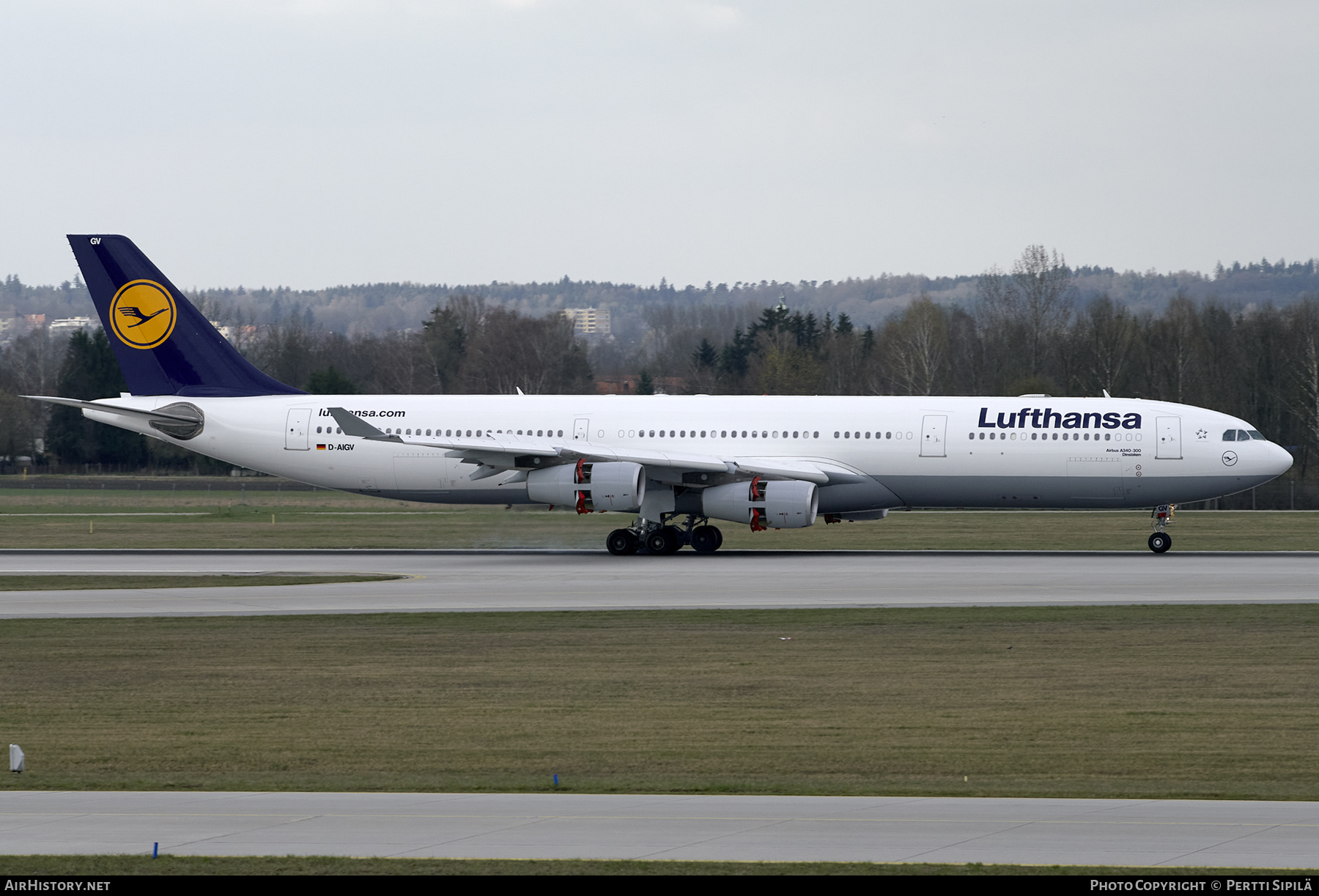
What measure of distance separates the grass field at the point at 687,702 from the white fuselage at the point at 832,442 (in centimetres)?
1226

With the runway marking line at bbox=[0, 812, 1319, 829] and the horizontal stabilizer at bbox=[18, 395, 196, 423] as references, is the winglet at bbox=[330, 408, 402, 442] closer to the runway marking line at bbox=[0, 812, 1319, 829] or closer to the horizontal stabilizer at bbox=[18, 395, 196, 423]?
the horizontal stabilizer at bbox=[18, 395, 196, 423]

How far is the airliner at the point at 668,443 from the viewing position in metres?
38.0

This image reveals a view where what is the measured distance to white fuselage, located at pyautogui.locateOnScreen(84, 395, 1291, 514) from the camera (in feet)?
125

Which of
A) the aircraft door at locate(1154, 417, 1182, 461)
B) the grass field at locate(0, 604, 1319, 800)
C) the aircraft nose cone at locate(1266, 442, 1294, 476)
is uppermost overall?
the aircraft door at locate(1154, 417, 1182, 461)

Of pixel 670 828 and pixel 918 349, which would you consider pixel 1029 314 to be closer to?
pixel 918 349

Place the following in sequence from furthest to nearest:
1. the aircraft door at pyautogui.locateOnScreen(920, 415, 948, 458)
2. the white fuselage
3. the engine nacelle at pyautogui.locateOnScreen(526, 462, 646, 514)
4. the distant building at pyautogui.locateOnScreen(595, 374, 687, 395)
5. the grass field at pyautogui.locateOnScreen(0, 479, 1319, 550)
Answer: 1. the distant building at pyautogui.locateOnScreen(595, 374, 687, 395)
2. the grass field at pyautogui.locateOnScreen(0, 479, 1319, 550)
3. the aircraft door at pyautogui.locateOnScreen(920, 415, 948, 458)
4. the white fuselage
5. the engine nacelle at pyautogui.locateOnScreen(526, 462, 646, 514)

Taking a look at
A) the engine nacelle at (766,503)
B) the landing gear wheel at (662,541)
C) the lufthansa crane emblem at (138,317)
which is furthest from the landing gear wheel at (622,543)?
the lufthansa crane emblem at (138,317)

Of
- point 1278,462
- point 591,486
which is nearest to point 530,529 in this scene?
point 591,486

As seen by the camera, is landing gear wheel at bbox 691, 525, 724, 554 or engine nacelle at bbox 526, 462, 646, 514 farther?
landing gear wheel at bbox 691, 525, 724, 554

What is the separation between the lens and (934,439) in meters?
38.6

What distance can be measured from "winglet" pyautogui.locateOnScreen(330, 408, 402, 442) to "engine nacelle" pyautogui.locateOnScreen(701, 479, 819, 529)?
A: 28.2 ft

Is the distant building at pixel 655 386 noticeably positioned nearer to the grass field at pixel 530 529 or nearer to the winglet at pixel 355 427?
the grass field at pixel 530 529

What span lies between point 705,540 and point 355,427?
9772 mm

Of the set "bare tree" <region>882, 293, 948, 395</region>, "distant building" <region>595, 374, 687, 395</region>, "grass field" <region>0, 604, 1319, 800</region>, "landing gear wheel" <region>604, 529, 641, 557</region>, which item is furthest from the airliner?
"distant building" <region>595, 374, 687, 395</region>
